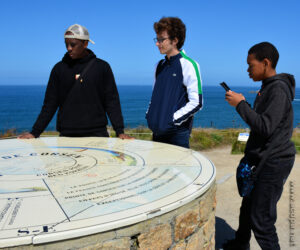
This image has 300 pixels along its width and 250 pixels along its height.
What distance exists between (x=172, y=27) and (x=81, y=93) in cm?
122

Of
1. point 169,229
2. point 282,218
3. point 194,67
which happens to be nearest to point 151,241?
point 169,229

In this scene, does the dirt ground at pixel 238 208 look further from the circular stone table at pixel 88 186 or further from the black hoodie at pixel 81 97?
the black hoodie at pixel 81 97

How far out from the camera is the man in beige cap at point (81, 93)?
3641 mm

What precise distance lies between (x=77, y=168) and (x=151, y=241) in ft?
3.58

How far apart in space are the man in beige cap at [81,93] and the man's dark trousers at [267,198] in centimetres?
184

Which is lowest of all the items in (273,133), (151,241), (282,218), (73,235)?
(282,218)

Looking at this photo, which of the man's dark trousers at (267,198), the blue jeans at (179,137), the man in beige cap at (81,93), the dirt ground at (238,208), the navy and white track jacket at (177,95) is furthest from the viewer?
the dirt ground at (238,208)

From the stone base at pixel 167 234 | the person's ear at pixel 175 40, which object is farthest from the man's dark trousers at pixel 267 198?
the person's ear at pixel 175 40

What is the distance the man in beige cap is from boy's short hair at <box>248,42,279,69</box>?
1747 mm

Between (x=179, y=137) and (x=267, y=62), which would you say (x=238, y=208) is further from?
(x=267, y=62)

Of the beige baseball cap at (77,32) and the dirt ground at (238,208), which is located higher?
the beige baseball cap at (77,32)

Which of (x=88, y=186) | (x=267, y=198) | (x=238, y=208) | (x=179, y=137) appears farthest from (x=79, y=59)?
(x=238, y=208)

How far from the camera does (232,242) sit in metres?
3.12

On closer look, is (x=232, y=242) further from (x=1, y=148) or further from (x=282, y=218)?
(x=1, y=148)
